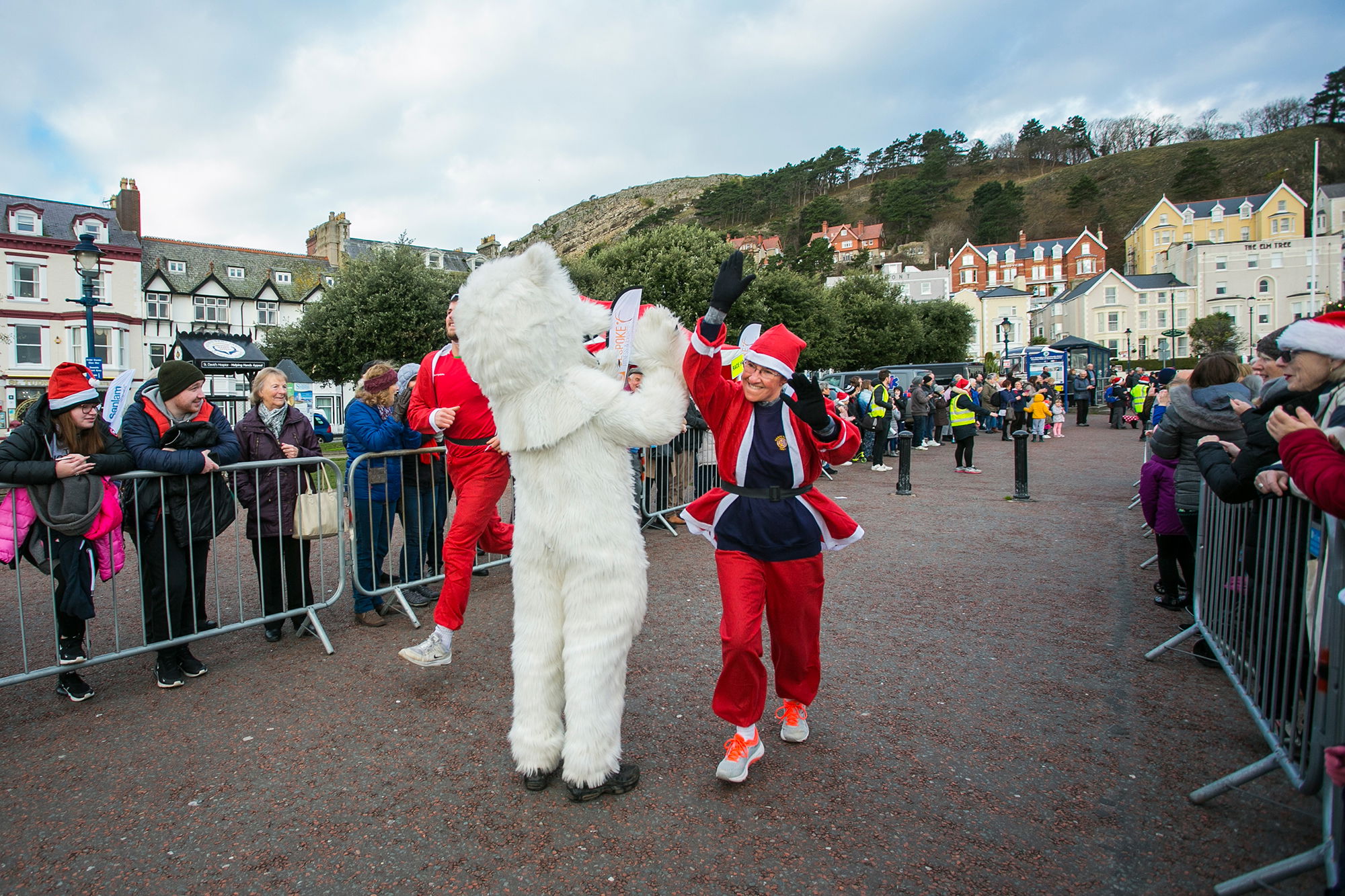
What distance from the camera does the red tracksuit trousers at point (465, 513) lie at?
427cm

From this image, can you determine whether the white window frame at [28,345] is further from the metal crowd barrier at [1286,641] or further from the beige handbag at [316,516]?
the metal crowd barrier at [1286,641]

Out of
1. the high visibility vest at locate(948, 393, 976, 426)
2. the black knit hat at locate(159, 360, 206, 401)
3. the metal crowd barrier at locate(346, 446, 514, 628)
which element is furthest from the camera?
the high visibility vest at locate(948, 393, 976, 426)

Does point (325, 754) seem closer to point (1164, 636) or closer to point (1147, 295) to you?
point (1164, 636)

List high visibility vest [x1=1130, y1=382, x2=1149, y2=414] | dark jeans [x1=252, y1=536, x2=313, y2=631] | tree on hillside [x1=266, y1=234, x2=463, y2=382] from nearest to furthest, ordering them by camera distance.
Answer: dark jeans [x1=252, y1=536, x2=313, y2=631] → high visibility vest [x1=1130, y1=382, x2=1149, y2=414] → tree on hillside [x1=266, y1=234, x2=463, y2=382]

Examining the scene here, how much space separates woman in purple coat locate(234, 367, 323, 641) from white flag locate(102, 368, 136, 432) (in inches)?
39.2

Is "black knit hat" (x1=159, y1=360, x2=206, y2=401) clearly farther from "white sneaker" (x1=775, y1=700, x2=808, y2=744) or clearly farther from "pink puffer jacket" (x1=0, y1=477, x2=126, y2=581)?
"white sneaker" (x1=775, y1=700, x2=808, y2=744)

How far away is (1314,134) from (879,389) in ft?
401

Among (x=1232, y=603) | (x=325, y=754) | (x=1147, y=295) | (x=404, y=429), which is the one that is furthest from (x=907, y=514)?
(x=1147, y=295)

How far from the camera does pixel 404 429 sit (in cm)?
571

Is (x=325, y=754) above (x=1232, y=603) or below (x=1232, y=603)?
below

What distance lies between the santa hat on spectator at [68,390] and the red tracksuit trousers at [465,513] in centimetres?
195

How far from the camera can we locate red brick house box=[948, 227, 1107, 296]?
95.6 meters

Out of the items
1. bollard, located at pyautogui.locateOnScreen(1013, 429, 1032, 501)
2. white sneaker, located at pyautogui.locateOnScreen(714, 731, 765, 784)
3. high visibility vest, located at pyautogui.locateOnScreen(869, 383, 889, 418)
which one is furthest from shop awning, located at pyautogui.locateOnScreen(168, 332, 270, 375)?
white sneaker, located at pyautogui.locateOnScreen(714, 731, 765, 784)

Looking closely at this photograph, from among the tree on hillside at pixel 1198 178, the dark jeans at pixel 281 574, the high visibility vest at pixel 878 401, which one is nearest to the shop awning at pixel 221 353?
the high visibility vest at pixel 878 401
